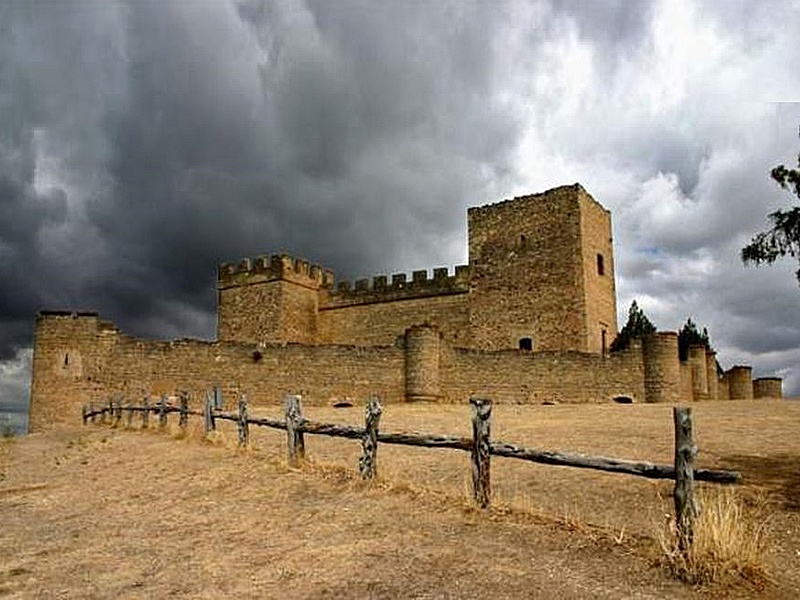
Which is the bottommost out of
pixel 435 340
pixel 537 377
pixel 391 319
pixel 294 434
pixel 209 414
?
pixel 294 434

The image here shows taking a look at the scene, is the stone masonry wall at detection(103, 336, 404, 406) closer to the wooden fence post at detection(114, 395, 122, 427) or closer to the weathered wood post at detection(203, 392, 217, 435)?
the wooden fence post at detection(114, 395, 122, 427)

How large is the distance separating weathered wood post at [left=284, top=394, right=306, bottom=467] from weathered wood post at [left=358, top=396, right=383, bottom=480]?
5.23ft

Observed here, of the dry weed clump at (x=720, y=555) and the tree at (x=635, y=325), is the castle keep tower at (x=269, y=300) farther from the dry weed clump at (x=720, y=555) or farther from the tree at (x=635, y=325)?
the dry weed clump at (x=720, y=555)

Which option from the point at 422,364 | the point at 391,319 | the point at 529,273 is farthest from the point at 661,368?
the point at 391,319

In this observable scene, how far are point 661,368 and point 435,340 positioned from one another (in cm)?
816

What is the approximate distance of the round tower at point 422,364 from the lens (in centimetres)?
2562

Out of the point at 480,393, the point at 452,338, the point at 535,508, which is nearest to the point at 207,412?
the point at 535,508

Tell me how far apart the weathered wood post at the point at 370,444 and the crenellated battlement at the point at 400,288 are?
25.4m

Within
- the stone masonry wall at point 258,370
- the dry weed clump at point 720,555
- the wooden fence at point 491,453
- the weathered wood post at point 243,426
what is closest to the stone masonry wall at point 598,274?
the stone masonry wall at point 258,370

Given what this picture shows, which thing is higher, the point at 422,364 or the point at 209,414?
the point at 422,364

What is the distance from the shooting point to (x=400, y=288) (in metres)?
36.3

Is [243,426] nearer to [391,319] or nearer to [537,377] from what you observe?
[537,377]

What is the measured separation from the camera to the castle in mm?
24562

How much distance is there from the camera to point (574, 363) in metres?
26.8
